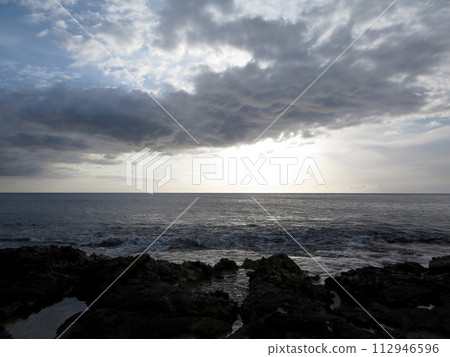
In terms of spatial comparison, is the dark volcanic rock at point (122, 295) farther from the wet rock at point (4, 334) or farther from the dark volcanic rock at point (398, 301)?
the dark volcanic rock at point (398, 301)

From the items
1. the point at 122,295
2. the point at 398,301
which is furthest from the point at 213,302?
the point at 398,301

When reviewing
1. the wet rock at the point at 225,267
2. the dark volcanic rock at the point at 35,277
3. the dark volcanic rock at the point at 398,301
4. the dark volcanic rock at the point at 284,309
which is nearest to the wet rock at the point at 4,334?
the dark volcanic rock at the point at 35,277

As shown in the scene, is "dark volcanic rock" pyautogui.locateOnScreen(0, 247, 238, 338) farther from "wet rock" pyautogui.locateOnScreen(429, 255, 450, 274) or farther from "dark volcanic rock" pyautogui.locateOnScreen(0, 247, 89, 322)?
"wet rock" pyautogui.locateOnScreen(429, 255, 450, 274)

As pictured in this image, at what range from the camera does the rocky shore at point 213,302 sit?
681 centimetres

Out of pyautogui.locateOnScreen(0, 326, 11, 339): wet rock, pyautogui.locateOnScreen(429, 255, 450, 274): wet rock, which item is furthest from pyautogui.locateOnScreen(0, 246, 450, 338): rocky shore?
pyautogui.locateOnScreen(429, 255, 450, 274): wet rock

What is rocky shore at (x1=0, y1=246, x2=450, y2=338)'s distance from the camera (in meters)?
6.81

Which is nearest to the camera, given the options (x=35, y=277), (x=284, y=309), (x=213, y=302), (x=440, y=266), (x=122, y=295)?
(x=284, y=309)

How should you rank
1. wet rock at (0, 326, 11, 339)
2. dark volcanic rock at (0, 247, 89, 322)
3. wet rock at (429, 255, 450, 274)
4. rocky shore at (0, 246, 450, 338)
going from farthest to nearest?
wet rock at (429, 255, 450, 274), dark volcanic rock at (0, 247, 89, 322), rocky shore at (0, 246, 450, 338), wet rock at (0, 326, 11, 339)

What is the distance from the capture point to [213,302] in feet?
27.3

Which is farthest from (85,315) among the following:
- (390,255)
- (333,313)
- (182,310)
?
(390,255)

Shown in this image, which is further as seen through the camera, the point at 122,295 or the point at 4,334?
the point at 122,295

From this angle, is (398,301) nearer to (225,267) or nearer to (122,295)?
(225,267)
